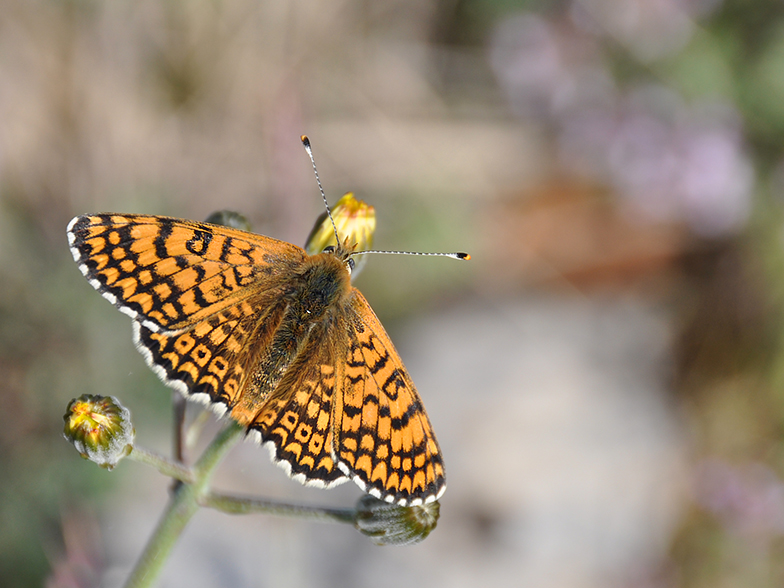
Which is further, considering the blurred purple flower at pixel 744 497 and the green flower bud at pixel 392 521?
the blurred purple flower at pixel 744 497

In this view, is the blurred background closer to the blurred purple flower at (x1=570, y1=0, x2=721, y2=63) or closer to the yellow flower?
the blurred purple flower at (x1=570, y1=0, x2=721, y2=63)

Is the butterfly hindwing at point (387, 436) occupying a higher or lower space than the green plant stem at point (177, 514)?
higher

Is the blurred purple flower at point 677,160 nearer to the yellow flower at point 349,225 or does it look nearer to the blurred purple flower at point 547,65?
the blurred purple flower at point 547,65

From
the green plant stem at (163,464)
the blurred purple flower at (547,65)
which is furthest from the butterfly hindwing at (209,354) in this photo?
the blurred purple flower at (547,65)

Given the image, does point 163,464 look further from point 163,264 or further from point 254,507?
point 163,264

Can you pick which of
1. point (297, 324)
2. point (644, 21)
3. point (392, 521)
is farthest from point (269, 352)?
point (644, 21)

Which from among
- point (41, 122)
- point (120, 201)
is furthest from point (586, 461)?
point (41, 122)
